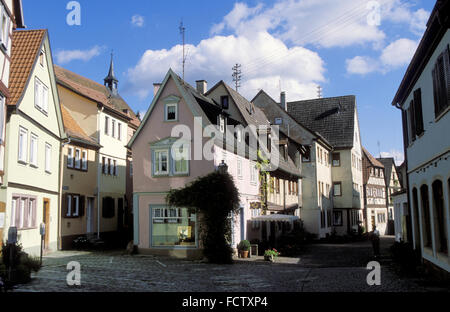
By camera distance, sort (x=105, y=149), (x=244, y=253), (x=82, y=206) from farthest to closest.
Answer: (x=105, y=149) < (x=82, y=206) < (x=244, y=253)

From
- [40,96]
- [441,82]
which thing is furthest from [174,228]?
[441,82]

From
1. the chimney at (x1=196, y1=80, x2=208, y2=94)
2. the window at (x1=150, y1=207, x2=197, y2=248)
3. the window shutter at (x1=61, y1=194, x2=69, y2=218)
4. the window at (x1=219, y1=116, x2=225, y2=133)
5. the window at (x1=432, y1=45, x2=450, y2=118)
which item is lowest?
the window at (x1=150, y1=207, x2=197, y2=248)

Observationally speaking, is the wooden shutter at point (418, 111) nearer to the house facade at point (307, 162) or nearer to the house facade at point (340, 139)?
the house facade at point (307, 162)

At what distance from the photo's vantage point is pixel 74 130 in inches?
1084

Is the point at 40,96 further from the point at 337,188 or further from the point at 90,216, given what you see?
the point at 337,188

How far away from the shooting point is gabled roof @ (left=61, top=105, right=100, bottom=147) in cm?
2636

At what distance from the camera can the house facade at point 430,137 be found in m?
12.0

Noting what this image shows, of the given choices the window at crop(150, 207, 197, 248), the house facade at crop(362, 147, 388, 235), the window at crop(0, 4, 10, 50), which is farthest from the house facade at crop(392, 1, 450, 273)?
the house facade at crop(362, 147, 388, 235)

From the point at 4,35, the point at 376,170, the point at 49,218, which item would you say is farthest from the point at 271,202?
the point at 376,170

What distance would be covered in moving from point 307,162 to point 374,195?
2164 cm

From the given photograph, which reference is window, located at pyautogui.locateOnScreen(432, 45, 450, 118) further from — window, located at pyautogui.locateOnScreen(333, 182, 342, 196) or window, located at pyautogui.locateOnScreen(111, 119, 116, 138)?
window, located at pyautogui.locateOnScreen(333, 182, 342, 196)

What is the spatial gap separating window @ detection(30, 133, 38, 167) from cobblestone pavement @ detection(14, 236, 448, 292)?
14.1 ft

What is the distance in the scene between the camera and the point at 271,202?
1201 inches
